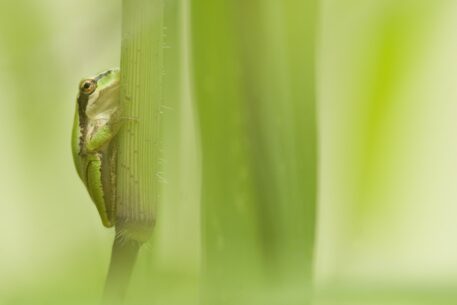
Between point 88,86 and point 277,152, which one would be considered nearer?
point 277,152

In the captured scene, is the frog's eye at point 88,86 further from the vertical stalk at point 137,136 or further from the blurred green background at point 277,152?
the vertical stalk at point 137,136

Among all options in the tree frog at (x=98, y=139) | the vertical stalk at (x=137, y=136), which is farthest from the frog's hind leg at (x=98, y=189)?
the vertical stalk at (x=137, y=136)

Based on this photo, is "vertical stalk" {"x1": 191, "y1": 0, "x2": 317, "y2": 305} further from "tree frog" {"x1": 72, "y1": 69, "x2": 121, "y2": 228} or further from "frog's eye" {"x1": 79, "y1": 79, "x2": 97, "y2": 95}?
"frog's eye" {"x1": 79, "y1": 79, "x2": 97, "y2": 95}

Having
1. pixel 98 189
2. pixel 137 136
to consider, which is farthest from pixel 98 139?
pixel 137 136

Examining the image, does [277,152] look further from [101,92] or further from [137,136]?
[101,92]

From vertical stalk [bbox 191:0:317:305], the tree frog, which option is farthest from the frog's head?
vertical stalk [bbox 191:0:317:305]

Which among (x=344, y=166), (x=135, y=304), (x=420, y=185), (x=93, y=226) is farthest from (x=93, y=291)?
(x=420, y=185)

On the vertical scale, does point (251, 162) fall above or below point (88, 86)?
below
